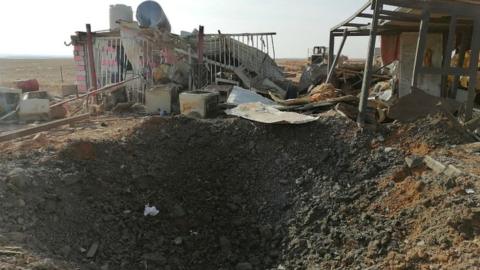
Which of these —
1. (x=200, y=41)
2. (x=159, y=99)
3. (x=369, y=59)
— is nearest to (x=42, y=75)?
(x=200, y=41)

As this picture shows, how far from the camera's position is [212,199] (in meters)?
5.56

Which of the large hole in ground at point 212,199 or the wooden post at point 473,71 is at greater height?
the wooden post at point 473,71

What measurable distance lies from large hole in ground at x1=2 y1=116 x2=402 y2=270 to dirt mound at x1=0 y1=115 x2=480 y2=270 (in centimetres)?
2

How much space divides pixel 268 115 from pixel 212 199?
200cm

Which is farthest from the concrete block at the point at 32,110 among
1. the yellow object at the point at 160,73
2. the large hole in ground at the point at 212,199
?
the large hole in ground at the point at 212,199

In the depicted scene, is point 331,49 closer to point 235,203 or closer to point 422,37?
point 422,37

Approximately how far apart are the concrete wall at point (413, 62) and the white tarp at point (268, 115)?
4482 millimetres

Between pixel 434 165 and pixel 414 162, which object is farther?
pixel 414 162

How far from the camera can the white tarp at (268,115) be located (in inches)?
251

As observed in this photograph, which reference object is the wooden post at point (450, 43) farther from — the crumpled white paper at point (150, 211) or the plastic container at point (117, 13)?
the plastic container at point (117, 13)

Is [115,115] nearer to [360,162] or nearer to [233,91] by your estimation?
[233,91]

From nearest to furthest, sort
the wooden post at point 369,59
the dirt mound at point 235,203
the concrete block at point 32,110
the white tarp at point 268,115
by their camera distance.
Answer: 1. the dirt mound at point 235,203
2. the wooden post at point 369,59
3. the white tarp at point 268,115
4. the concrete block at point 32,110

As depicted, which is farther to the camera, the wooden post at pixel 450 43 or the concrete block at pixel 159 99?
the concrete block at pixel 159 99

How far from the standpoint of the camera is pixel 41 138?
249 inches
